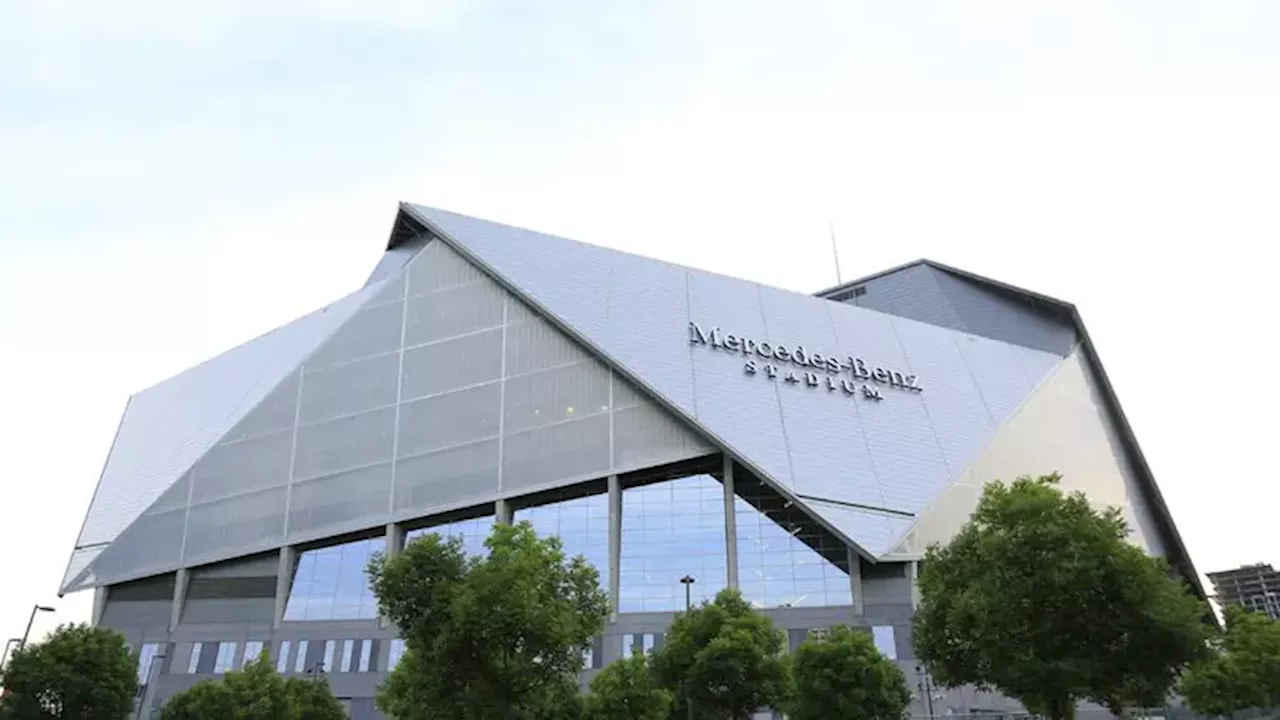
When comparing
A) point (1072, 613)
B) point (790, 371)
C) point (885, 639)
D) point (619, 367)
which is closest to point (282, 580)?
point (619, 367)

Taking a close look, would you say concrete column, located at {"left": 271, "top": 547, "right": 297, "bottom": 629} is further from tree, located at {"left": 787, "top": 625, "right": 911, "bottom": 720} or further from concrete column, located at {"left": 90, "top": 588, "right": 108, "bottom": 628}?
tree, located at {"left": 787, "top": 625, "right": 911, "bottom": 720}

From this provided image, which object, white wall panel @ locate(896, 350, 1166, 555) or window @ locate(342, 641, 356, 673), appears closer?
window @ locate(342, 641, 356, 673)

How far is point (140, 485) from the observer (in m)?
63.8

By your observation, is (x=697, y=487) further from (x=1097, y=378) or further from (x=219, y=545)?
(x=1097, y=378)

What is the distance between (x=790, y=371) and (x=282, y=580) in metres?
34.9

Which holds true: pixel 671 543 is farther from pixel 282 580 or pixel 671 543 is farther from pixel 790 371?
pixel 282 580

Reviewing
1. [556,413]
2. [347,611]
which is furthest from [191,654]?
[556,413]

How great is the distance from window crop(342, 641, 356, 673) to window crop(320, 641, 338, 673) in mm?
562

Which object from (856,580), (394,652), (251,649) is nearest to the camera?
(856,580)

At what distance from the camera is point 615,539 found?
53094mm

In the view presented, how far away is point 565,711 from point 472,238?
36.9m

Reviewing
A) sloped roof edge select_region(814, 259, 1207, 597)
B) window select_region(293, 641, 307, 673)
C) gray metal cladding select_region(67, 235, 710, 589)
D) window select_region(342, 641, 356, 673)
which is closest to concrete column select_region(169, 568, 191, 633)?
gray metal cladding select_region(67, 235, 710, 589)

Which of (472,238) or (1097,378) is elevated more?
(472,238)

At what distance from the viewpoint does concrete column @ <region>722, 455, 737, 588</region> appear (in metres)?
52.1
